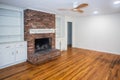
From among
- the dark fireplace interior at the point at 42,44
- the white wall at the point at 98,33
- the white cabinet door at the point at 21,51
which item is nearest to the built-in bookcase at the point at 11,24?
the white cabinet door at the point at 21,51

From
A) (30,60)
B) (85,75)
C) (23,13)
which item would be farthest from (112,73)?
(23,13)

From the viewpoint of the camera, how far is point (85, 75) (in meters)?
3.19

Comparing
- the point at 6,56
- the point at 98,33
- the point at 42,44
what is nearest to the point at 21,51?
the point at 6,56

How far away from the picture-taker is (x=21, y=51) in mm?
4191

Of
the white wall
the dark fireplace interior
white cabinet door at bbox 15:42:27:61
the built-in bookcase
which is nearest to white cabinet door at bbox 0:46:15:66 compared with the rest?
white cabinet door at bbox 15:42:27:61

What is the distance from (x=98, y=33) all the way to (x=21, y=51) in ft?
17.3

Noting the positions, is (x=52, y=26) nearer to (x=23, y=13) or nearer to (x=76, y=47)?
(x=23, y=13)

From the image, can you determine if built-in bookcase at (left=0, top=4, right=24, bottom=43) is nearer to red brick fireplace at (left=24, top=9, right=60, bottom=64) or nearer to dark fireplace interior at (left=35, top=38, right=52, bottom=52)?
red brick fireplace at (left=24, top=9, right=60, bottom=64)

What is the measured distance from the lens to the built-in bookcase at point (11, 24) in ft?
12.9

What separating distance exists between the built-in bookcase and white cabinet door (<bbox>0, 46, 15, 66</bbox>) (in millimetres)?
604

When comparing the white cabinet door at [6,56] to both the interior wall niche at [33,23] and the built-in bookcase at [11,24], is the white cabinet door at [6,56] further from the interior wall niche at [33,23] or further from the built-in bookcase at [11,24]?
the interior wall niche at [33,23]

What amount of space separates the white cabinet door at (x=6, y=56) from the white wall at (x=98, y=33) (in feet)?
17.7

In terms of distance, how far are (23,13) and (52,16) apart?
Answer: 176cm

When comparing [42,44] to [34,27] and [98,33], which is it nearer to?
[34,27]
